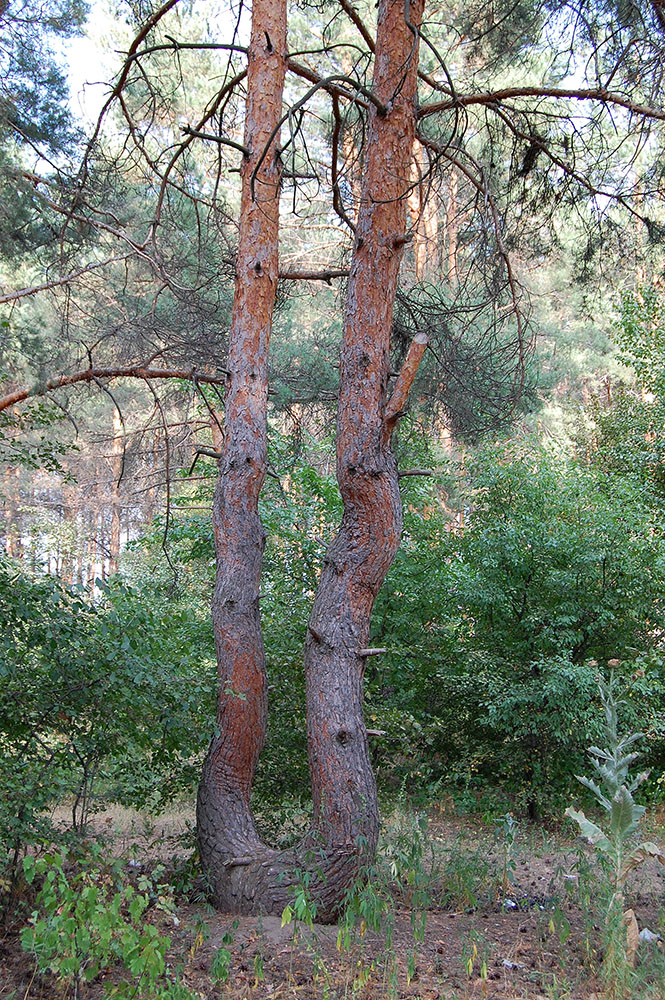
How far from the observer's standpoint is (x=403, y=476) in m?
6.66

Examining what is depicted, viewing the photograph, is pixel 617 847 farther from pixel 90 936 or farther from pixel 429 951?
pixel 90 936

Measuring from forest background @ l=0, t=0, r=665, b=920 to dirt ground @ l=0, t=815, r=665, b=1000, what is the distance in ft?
3.10

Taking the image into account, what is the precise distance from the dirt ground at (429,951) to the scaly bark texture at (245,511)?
0.45m

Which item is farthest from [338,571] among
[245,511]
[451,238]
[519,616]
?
[451,238]

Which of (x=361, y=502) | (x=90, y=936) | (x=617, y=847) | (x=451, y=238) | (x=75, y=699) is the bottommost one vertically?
(x=90, y=936)

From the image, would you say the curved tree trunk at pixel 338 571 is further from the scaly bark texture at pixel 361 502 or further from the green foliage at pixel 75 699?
the green foliage at pixel 75 699

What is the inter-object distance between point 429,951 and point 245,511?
9.76ft

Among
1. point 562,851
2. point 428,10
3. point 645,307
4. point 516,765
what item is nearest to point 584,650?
point 516,765

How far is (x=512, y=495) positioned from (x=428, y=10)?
6156 mm

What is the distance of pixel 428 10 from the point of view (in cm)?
1026

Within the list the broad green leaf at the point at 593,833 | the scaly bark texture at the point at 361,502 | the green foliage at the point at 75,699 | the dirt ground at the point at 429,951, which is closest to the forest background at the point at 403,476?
the green foliage at the point at 75,699

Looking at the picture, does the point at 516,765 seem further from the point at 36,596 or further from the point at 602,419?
the point at 36,596

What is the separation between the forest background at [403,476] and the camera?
16.7 feet

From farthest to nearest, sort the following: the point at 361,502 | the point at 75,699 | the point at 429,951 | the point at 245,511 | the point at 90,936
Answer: the point at 245,511, the point at 361,502, the point at 75,699, the point at 429,951, the point at 90,936
